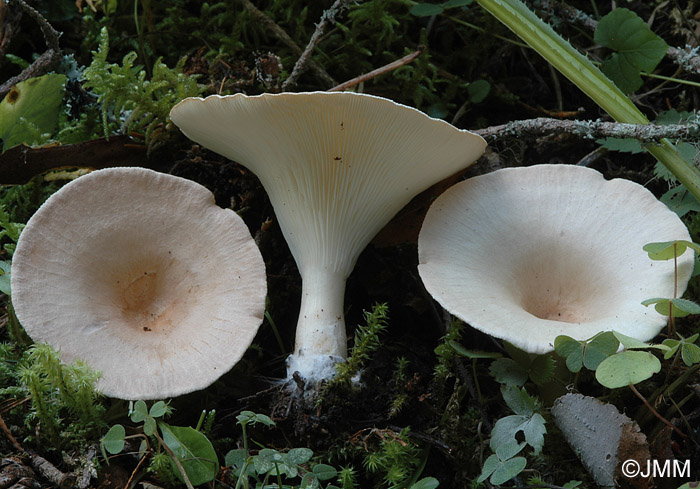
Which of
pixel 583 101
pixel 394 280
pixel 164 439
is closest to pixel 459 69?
pixel 583 101

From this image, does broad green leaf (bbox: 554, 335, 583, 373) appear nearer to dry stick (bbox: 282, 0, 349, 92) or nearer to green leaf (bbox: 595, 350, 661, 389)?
green leaf (bbox: 595, 350, 661, 389)

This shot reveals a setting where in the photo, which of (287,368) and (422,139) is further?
(287,368)

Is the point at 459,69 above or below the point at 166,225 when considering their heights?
above

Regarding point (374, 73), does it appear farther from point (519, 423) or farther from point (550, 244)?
point (519, 423)

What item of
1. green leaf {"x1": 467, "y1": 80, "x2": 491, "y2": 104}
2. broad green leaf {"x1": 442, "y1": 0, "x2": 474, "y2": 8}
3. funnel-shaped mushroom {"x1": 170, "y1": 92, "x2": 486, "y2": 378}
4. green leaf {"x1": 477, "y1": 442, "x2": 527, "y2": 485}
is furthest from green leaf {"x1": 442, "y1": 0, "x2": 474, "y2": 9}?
green leaf {"x1": 477, "y1": 442, "x2": 527, "y2": 485}

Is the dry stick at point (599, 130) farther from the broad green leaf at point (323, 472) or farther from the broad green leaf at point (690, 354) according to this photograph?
the broad green leaf at point (323, 472)

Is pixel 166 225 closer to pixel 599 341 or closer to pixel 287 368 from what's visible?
pixel 287 368
